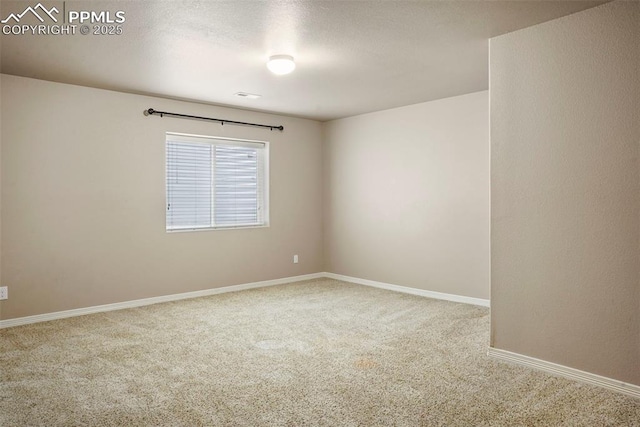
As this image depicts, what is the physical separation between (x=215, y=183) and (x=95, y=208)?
1.52m

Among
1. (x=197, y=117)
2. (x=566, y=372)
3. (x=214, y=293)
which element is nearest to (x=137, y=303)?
(x=214, y=293)

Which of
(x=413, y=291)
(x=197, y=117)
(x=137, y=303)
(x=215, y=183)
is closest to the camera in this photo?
(x=137, y=303)

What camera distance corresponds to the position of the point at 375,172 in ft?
20.2

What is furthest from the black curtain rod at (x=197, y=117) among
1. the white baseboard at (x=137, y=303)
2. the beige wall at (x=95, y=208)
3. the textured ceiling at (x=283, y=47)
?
the white baseboard at (x=137, y=303)

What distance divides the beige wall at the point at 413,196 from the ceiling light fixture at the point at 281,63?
235cm

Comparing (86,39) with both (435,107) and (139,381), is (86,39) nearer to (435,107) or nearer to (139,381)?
(139,381)

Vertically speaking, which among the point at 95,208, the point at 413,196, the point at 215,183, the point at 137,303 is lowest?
the point at 137,303

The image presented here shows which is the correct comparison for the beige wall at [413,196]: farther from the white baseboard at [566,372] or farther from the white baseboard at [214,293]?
the white baseboard at [566,372]

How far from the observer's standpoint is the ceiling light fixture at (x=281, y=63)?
3.70m

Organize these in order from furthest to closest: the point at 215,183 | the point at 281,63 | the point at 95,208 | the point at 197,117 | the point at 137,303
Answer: the point at 215,183
the point at 197,117
the point at 137,303
the point at 95,208
the point at 281,63

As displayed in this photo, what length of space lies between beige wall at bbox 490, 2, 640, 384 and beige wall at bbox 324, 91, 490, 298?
1777 millimetres

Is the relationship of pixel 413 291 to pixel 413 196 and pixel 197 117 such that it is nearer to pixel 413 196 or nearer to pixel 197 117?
pixel 413 196

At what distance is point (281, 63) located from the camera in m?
3.71

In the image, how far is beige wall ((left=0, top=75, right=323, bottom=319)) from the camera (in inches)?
170
